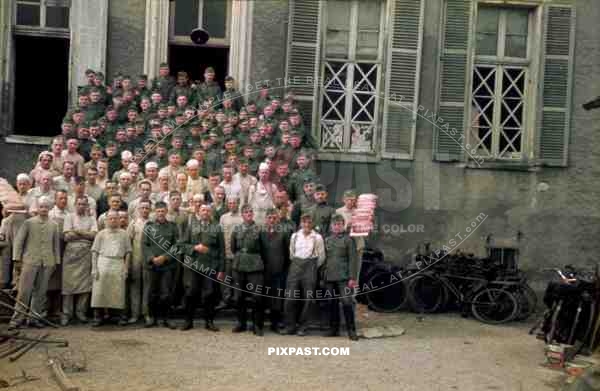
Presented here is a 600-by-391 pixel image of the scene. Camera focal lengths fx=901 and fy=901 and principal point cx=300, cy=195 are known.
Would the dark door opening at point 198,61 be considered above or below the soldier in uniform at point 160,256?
above

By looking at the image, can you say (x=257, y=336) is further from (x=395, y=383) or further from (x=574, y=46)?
(x=574, y=46)

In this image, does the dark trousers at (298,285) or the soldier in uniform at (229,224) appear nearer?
the dark trousers at (298,285)

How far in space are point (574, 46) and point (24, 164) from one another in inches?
357

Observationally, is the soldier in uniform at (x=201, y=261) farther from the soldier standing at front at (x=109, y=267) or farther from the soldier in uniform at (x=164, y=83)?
the soldier in uniform at (x=164, y=83)

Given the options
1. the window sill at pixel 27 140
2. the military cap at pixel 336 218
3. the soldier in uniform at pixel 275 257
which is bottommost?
the soldier in uniform at pixel 275 257

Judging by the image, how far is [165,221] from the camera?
1145 cm

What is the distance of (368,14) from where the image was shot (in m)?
14.7

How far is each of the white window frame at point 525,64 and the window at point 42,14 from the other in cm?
658

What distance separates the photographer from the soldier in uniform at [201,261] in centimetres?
1134

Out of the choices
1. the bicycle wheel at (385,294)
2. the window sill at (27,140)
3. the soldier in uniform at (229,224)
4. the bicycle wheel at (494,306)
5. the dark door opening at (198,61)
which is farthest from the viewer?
the dark door opening at (198,61)

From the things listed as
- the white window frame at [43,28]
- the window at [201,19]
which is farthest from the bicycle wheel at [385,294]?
the white window frame at [43,28]

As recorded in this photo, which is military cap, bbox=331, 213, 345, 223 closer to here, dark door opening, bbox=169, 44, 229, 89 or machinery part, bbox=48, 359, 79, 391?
machinery part, bbox=48, 359, 79, 391

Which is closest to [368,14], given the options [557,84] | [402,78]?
[402,78]

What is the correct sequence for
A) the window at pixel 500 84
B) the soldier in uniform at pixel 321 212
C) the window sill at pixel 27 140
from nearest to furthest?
the soldier in uniform at pixel 321 212
the window sill at pixel 27 140
the window at pixel 500 84
